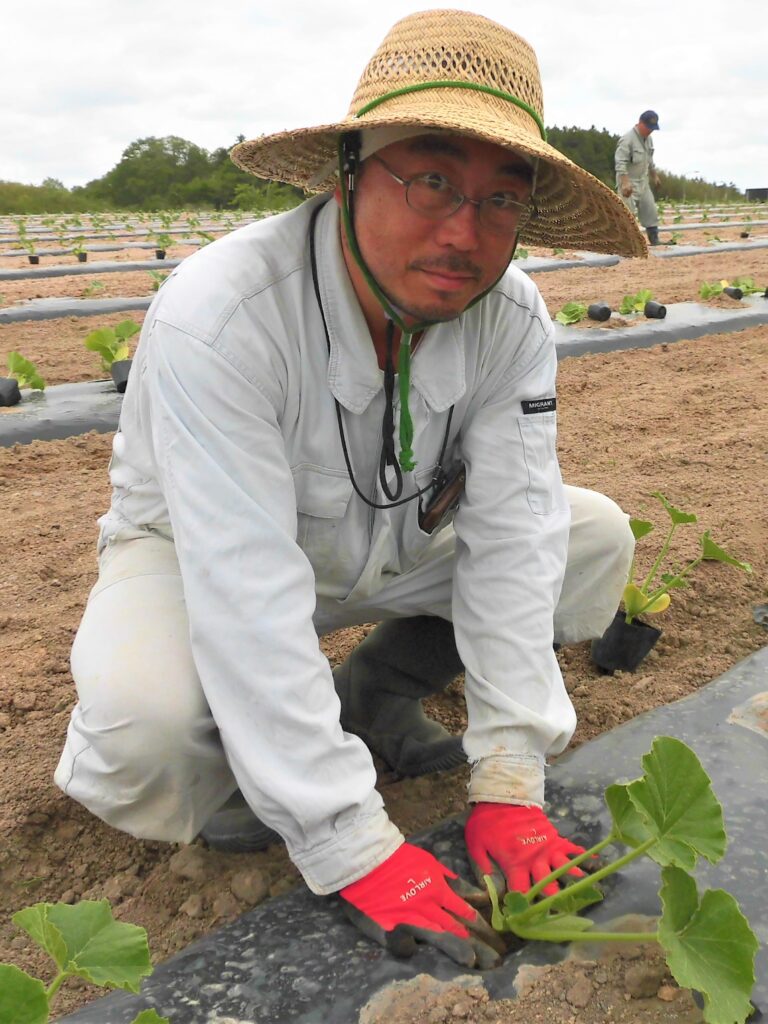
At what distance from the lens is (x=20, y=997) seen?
0.86m

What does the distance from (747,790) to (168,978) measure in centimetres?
90

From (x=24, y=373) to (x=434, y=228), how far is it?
2.71 m

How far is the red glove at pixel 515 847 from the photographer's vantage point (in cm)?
130

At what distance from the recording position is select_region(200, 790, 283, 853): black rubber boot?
4.91 feet

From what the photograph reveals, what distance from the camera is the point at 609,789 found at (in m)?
1.14

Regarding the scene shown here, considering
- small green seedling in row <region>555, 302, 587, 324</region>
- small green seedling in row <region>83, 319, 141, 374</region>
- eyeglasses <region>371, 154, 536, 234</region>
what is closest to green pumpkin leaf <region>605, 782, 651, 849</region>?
eyeglasses <region>371, 154, 536, 234</region>

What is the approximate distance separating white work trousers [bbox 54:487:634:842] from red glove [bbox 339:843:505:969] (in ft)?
0.92

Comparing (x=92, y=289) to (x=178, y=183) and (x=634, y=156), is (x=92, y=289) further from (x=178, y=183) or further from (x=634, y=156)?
(x=178, y=183)

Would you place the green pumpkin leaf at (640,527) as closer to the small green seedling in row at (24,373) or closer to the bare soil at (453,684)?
the bare soil at (453,684)

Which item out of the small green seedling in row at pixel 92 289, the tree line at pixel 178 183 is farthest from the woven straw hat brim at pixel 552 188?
the tree line at pixel 178 183

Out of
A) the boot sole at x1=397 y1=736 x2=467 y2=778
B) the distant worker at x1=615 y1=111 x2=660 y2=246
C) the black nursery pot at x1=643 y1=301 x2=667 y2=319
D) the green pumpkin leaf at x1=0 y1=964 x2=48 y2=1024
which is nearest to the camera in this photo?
the green pumpkin leaf at x1=0 y1=964 x2=48 y2=1024

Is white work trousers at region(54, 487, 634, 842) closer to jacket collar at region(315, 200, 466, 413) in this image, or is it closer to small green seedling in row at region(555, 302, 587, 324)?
jacket collar at region(315, 200, 466, 413)

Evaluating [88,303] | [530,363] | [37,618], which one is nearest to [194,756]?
[530,363]

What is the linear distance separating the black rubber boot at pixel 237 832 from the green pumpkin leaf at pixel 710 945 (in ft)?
2.23
